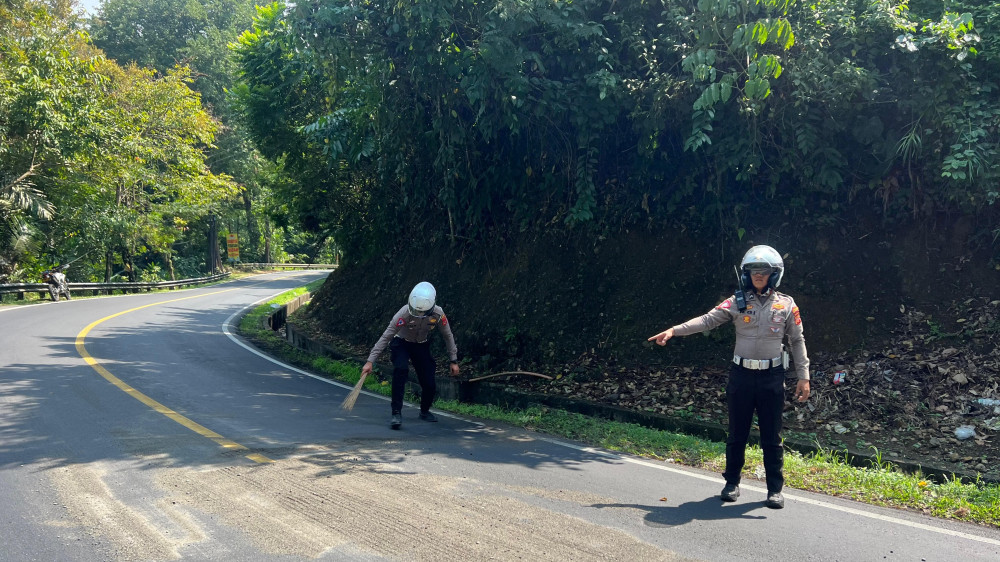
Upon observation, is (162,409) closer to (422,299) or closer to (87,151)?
(422,299)

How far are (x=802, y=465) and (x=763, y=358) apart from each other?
1.73 m

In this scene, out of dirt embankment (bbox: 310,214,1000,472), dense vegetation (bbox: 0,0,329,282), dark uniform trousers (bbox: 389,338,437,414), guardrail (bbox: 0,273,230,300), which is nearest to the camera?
dirt embankment (bbox: 310,214,1000,472)

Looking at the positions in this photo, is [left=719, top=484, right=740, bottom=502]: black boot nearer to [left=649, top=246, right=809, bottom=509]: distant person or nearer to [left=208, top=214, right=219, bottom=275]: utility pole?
[left=649, top=246, right=809, bottom=509]: distant person

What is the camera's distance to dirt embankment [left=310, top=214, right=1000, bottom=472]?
8.12m

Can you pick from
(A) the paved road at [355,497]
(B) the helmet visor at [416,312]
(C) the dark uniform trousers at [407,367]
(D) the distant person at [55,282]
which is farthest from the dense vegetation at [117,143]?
(A) the paved road at [355,497]

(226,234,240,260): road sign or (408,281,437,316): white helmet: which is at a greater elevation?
(226,234,240,260): road sign

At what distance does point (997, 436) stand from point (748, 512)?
360 cm

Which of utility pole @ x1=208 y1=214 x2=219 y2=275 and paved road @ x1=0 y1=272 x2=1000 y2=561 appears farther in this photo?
utility pole @ x1=208 y1=214 x2=219 y2=275

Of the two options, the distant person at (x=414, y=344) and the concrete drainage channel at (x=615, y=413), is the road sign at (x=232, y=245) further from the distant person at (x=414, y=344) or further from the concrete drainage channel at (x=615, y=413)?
the distant person at (x=414, y=344)

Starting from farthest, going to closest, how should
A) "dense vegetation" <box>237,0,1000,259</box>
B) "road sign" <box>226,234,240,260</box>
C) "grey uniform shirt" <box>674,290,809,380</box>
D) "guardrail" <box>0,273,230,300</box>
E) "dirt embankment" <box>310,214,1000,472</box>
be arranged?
"road sign" <box>226,234,240,260</box> → "guardrail" <box>0,273,230,300</box> → "dense vegetation" <box>237,0,1000,259</box> → "dirt embankment" <box>310,214,1000,472</box> → "grey uniform shirt" <box>674,290,809,380</box>

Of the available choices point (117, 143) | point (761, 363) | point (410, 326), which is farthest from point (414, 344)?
point (117, 143)

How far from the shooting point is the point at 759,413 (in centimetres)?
581

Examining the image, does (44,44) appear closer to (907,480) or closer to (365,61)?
(365,61)

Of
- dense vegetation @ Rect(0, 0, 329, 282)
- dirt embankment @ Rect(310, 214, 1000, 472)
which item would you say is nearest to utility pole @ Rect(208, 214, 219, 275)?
dense vegetation @ Rect(0, 0, 329, 282)
